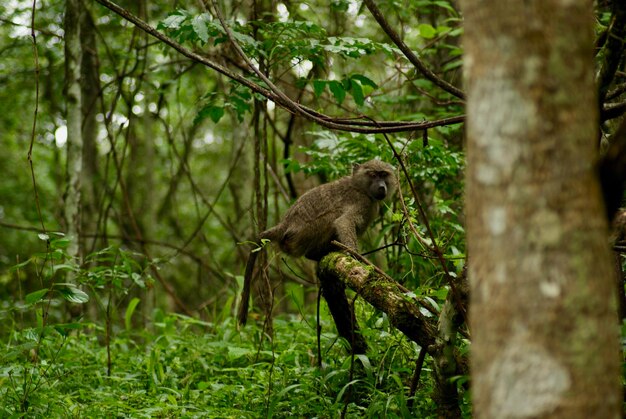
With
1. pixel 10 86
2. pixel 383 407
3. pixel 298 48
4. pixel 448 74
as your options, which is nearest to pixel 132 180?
pixel 10 86

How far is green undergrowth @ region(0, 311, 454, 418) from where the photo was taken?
4.29 metres

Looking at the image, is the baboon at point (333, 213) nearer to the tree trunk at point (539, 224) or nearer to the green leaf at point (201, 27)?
the green leaf at point (201, 27)

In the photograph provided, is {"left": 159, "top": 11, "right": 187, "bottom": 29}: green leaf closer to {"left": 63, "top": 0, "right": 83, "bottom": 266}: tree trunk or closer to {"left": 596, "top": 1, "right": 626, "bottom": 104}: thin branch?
{"left": 596, "top": 1, "right": 626, "bottom": 104}: thin branch

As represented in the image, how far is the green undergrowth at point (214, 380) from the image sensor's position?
4.29 meters

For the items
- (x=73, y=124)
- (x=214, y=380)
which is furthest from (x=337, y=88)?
(x=73, y=124)

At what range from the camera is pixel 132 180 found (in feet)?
43.4

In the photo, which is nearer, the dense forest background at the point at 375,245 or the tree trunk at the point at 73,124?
the dense forest background at the point at 375,245

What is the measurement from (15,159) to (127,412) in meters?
11.7

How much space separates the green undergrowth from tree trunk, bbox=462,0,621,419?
2338mm

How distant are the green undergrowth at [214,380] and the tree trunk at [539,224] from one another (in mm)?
2338

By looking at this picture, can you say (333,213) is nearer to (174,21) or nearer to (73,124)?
(174,21)

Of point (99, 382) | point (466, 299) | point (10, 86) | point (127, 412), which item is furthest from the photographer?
point (10, 86)

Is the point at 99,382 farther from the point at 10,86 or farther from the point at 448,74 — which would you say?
the point at 10,86

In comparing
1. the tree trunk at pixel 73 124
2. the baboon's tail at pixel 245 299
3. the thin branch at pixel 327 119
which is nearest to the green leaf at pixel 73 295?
the baboon's tail at pixel 245 299
